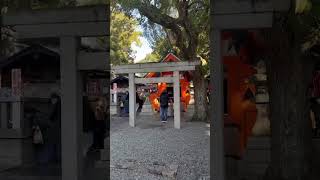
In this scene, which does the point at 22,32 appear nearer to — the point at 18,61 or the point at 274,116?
the point at 18,61

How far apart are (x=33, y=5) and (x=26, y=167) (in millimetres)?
3259

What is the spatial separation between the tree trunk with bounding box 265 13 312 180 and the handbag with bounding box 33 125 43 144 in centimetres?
400

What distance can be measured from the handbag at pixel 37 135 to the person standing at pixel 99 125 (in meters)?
1.35

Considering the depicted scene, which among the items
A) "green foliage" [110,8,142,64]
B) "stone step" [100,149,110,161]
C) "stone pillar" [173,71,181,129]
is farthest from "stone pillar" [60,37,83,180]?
"green foliage" [110,8,142,64]

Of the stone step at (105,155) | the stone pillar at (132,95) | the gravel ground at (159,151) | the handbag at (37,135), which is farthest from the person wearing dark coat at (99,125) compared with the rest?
the stone pillar at (132,95)

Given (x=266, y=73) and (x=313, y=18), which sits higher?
(x=313, y=18)

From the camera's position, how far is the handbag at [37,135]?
8.37 m

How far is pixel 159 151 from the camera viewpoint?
36.8 ft

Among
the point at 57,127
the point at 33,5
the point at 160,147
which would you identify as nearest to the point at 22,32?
the point at 33,5

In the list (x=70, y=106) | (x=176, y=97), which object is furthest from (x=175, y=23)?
(x=70, y=106)

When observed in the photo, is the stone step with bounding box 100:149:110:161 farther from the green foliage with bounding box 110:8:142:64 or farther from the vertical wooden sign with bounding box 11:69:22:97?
the green foliage with bounding box 110:8:142:64

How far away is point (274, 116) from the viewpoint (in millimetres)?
6500

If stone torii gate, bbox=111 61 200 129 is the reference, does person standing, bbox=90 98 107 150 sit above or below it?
below

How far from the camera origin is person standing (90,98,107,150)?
7261mm
